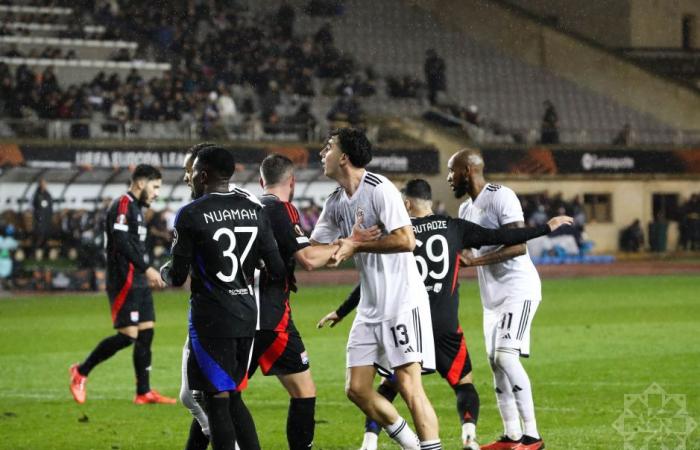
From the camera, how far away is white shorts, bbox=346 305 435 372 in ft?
24.8

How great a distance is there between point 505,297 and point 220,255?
292 cm

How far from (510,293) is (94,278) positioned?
65.9 feet

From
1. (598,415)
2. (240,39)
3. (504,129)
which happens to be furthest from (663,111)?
(598,415)

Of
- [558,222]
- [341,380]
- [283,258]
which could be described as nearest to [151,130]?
[341,380]

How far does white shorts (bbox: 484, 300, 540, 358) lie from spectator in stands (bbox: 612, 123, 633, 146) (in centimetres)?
3796

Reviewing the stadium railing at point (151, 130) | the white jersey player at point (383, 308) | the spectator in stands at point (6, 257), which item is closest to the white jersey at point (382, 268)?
the white jersey player at point (383, 308)

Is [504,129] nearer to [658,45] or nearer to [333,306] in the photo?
[658,45]

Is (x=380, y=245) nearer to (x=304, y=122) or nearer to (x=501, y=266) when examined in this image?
(x=501, y=266)

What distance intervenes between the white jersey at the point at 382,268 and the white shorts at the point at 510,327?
157 cm

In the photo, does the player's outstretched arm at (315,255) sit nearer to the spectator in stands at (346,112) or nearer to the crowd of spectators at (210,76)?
the crowd of spectators at (210,76)

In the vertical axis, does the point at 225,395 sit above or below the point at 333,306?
above

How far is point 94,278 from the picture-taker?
2803 centimetres

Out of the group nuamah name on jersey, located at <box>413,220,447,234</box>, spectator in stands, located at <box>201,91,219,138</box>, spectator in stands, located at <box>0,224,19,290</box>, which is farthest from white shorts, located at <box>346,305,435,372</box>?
spectator in stands, located at <box>201,91,219,138</box>

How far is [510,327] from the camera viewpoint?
9.12m
